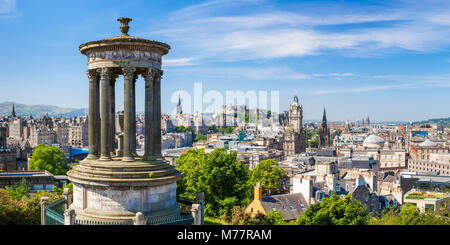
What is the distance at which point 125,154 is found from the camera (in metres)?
17.9

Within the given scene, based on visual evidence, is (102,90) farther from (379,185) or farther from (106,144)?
(379,185)

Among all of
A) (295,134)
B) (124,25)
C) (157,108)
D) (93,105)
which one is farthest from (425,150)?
(93,105)

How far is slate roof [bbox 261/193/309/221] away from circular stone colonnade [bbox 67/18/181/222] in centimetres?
2990

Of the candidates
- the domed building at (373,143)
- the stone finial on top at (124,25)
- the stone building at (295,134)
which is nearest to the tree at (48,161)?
the stone finial on top at (124,25)

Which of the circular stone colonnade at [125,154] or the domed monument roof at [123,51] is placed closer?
the circular stone colonnade at [125,154]

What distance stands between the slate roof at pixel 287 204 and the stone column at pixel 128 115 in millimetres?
Result: 30545

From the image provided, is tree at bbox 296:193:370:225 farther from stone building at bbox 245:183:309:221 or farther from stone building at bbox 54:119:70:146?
stone building at bbox 54:119:70:146

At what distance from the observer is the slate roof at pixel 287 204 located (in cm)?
4753

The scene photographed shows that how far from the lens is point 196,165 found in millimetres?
45594

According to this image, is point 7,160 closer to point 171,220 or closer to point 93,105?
point 93,105

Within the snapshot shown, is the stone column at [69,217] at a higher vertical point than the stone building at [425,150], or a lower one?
higher

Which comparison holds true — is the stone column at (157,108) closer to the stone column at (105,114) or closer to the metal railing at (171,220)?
the stone column at (105,114)
